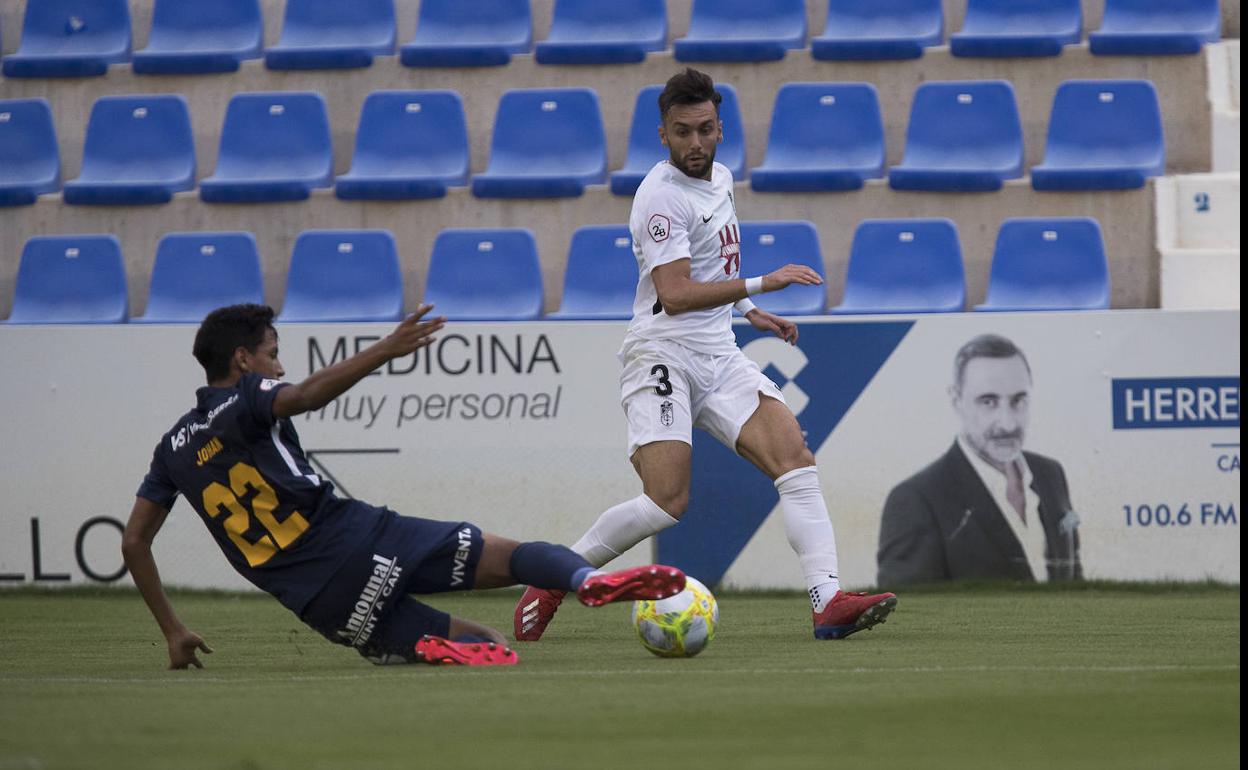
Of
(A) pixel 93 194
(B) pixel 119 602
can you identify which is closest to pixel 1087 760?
(B) pixel 119 602

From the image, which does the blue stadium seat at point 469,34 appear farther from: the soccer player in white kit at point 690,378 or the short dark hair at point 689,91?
the short dark hair at point 689,91

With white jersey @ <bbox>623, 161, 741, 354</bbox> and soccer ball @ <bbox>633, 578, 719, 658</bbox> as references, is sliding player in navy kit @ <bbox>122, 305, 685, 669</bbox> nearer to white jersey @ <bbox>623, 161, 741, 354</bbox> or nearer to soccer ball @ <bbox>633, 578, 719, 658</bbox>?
soccer ball @ <bbox>633, 578, 719, 658</bbox>

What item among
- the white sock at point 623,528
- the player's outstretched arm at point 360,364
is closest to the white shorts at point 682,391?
the white sock at point 623,528

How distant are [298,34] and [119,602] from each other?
5.14 meters

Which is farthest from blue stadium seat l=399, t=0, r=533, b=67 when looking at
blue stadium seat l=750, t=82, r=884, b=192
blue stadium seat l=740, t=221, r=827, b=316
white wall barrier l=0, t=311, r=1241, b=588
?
white wall barrier l=0, t=311, r=1241, b=588

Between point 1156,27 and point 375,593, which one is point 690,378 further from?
point 1156,27

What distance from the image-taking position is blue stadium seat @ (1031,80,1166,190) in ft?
36.8

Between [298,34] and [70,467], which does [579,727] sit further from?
[298,34]

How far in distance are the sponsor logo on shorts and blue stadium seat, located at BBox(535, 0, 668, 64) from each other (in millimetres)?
7085

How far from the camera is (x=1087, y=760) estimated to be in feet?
12.9

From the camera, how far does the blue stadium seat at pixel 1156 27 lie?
39.0 feet

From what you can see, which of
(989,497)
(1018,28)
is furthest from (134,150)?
(989,497)

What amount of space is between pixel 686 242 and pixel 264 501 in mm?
1969

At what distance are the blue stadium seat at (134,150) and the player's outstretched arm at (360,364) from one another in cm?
707
